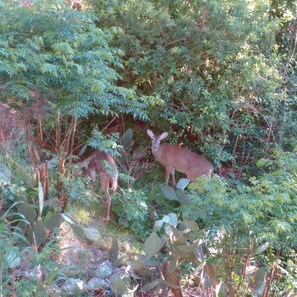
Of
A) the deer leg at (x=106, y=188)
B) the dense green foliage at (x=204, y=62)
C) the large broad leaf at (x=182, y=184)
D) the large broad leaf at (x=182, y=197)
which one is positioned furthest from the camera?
the dense green foliage at (x=204, y=62)

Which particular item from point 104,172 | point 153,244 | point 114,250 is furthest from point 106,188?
point 153,244

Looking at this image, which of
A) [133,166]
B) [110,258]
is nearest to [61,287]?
[110,258]

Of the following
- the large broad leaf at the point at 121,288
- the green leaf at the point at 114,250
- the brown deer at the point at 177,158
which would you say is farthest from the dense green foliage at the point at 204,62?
the large broad leaf at the point at 121,288

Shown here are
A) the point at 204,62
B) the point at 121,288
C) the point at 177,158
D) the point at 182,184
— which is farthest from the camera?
the point at 177,158

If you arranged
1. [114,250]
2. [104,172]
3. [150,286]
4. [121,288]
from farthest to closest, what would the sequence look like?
1. [104,172]
2. [114,250]
3. [150,286]
4. [121,288]

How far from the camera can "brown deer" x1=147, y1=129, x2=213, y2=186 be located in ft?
31.6

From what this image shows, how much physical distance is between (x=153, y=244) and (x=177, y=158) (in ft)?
13.3

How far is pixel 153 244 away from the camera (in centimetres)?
595

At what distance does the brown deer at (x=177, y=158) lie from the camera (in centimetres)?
963

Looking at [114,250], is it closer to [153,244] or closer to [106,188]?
[153,244]

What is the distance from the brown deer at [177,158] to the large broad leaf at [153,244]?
374 cm

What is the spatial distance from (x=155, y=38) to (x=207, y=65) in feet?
3.57

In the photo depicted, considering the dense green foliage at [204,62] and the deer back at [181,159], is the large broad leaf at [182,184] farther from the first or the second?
the dense green foliage at [204,62]

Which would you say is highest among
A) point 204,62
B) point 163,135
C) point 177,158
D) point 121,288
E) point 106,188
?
point 204,62
